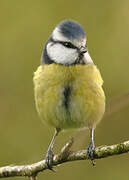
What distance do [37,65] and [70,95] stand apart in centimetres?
152

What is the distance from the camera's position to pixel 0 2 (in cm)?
518

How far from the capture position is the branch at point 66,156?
2395 millimetres

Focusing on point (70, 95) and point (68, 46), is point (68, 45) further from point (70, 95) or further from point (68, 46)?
point (70, 95)

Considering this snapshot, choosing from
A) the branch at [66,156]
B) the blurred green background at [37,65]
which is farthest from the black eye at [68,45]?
the blurred green background at [37,65]

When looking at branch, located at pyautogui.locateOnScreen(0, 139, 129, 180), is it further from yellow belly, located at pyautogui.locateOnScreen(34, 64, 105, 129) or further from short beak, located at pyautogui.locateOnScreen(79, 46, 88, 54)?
short beak, located at pyautogui.locateOnScreen(79, 46, 88, 54)

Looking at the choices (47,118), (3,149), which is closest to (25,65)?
(3,149)

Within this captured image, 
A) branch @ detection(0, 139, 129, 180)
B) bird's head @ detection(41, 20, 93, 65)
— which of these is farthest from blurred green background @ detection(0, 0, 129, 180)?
branch @ detection(0, 139, 129, 180)

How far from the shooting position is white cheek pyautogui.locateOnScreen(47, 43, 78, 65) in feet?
10.8

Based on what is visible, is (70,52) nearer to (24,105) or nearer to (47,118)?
(47,118)

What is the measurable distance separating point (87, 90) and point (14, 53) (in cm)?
177

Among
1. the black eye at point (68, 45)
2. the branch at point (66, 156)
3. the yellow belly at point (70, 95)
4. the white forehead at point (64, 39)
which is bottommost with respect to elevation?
the branch at point (66, 156)

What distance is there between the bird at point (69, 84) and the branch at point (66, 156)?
33 cm

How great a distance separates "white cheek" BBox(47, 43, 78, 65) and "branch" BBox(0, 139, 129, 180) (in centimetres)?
88

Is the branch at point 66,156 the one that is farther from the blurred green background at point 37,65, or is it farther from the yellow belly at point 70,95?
the blurred green background at point 37,65
